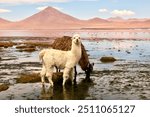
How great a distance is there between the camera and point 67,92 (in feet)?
45.5

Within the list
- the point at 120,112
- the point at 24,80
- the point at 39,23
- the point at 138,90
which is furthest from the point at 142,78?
the point at 39,23

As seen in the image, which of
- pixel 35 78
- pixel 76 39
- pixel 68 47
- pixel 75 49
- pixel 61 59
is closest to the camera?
pixel 76 39

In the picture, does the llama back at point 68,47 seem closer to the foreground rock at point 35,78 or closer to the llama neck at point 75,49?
the foreground rock at point 35,78

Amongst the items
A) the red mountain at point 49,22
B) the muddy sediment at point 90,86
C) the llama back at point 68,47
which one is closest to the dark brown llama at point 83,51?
the llama back at point 68,47

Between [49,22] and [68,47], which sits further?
[49,22]

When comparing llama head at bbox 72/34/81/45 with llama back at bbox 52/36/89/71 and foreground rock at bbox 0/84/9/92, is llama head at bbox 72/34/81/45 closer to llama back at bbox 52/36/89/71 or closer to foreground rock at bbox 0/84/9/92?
llama back at bbox 52/36/89/71

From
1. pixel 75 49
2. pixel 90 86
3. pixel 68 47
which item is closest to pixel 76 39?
pixel 75 49

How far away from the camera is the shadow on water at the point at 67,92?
13.2 metres

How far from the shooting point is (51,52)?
1452 centimetres

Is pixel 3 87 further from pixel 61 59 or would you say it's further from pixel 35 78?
pixel 61 59

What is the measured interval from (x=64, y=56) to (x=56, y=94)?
1.71 m

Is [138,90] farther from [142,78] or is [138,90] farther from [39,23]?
[39,23]

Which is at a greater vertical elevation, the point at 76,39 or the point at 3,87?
the point at 76,39

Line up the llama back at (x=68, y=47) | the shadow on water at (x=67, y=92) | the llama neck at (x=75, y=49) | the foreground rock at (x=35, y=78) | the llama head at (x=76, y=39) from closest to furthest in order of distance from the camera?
the shadow on water at (x=67, y=92)
the llama head at (x=76, y=39)
the llama neck at (x=75, y=49)
the foreground rock at (x=35, y=78)
the llama back at (x=68, y=47)
